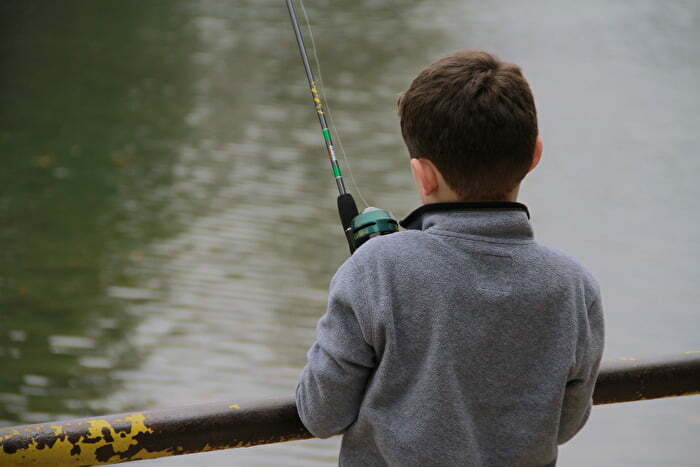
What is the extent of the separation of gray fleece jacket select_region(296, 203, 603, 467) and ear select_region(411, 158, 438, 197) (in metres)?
0.03

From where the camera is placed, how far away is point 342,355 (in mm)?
897

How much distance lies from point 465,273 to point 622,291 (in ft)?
9.96

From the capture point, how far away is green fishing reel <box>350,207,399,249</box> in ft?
3.49

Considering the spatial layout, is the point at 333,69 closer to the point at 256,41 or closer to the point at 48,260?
the point at 256,41

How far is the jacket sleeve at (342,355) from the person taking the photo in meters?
0.90

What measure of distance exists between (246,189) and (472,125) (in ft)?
11.7

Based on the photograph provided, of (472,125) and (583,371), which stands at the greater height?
(472,125)

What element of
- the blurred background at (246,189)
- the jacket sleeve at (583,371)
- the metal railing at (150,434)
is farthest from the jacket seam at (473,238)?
the blurred background at (246,189)

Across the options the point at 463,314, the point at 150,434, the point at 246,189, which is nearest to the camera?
the point at 463,314

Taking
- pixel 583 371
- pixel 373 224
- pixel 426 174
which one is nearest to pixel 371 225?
pixel 373 224

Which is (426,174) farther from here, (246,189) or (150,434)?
(246,189)

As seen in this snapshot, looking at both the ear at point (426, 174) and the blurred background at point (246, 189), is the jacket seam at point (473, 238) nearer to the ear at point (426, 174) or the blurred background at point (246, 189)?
the ear at point (426, 174)

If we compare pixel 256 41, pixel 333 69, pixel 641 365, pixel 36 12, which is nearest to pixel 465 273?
pixel 641 365

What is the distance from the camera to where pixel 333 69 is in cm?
629
